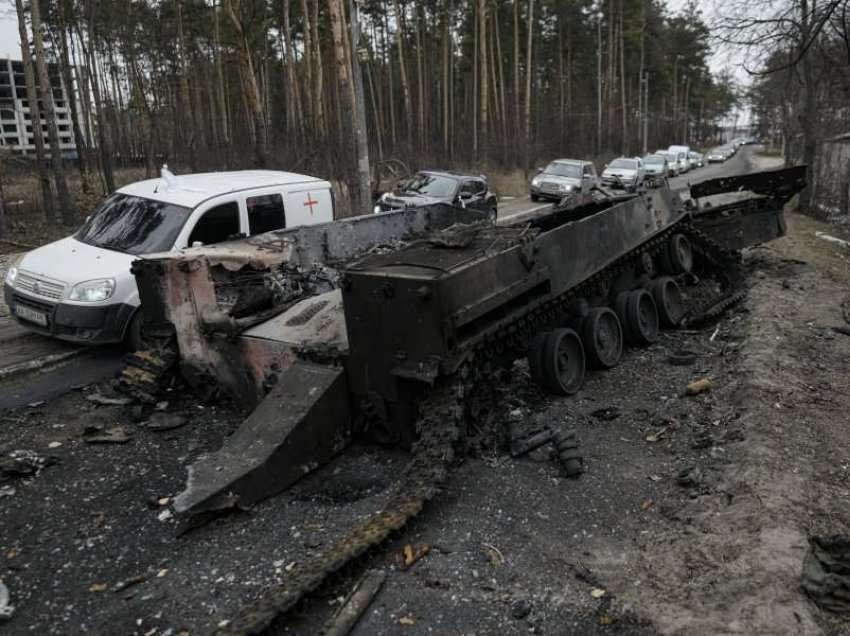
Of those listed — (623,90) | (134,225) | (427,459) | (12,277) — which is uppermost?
(623,90)

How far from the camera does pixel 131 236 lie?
8539mm

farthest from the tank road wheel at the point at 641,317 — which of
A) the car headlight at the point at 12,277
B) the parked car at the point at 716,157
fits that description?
the parked car at the point at 716,157

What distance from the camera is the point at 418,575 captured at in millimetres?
4129

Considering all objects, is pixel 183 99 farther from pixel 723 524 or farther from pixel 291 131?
pixel 723 524

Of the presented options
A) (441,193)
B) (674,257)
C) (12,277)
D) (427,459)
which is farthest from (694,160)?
(427,459)

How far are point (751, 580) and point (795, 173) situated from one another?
31.5 ft

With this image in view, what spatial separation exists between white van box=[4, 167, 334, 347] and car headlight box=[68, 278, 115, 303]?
0.04 ft

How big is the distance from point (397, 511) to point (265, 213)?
573 cm

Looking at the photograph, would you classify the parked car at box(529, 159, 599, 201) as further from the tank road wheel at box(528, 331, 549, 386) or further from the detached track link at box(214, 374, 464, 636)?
the detached track link at box(214, 374, 464, 636)

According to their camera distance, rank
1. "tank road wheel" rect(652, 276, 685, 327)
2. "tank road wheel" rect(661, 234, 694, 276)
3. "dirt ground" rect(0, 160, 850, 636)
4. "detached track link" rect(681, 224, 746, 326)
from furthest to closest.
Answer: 1. "tank road wheel" rect(661, 234, 694, 276)
2. "detached track link" rect(681, 224, 746, 326)
3. "tank road wheel" rect(652, 276, 685, 327)
4. "dirt ground" rect(0, 160, 850, 636)

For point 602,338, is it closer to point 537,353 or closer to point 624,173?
point 537,353

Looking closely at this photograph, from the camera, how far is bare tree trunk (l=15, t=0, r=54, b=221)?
17.5 metres

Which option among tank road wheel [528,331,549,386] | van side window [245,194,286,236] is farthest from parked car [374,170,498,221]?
tank road wheel [528,331,549,386]

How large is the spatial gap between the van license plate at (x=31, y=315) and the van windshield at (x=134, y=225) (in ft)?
3.53
